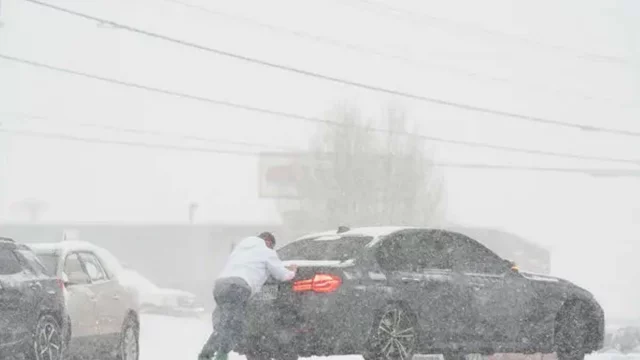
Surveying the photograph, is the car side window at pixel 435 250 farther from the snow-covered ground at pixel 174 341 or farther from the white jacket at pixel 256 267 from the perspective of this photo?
the snow-covered ground at pixel 174 341

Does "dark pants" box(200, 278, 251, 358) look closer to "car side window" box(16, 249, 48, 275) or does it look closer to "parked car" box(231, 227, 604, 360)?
"parked car" box(231, 227, 604, 360)

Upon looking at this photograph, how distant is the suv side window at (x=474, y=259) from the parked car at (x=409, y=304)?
0.01 metres

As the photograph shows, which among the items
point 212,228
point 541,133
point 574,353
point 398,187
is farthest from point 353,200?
point 541,133

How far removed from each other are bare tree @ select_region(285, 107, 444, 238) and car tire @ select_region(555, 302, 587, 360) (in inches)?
2731

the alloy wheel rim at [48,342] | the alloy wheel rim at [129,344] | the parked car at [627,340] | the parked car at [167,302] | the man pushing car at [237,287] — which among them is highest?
the man pushing car at [237,287]

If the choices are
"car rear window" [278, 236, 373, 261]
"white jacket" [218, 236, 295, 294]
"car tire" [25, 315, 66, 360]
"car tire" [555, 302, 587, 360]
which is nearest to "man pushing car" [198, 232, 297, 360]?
"white jacket" [218, 236, 295, 294]

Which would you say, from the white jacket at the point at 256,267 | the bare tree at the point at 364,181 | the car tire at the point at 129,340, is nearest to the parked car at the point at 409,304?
the white jacket at the point at 256,267

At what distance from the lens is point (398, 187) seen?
297 feet

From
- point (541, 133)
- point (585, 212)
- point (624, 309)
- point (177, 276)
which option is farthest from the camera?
point (541, 133)

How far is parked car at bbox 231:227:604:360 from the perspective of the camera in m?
15.0

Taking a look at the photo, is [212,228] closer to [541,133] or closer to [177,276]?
[177,276]

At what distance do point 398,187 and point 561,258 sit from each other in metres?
63.6

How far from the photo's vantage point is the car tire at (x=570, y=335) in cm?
1700

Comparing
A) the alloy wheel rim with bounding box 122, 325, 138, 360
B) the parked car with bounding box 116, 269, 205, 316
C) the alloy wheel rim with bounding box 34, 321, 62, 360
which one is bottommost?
the parked car with bounding box 116, 269, 205, 316
